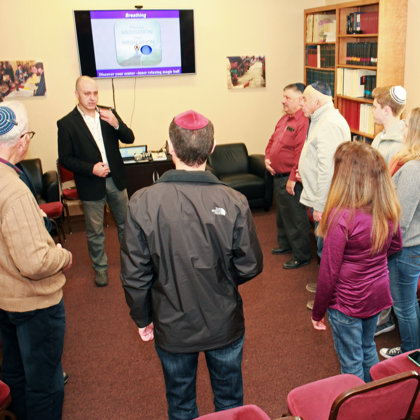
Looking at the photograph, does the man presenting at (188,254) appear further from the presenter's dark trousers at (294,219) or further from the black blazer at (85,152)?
the presenter's dark trousers at (294,219)

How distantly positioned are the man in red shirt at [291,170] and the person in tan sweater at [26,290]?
2.49 meters

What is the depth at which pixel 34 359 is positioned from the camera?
2066 mm

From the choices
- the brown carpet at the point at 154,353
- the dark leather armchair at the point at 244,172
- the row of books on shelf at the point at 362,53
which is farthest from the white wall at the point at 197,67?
the brown carpet at the point at 154,353

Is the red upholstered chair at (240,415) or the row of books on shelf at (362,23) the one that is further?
the row of books on shelf at (362,23)

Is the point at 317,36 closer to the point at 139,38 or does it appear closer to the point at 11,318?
the point at 139,38

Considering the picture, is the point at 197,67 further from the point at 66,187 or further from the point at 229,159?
the point at 66,187

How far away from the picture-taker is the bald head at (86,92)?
3715 millimetres

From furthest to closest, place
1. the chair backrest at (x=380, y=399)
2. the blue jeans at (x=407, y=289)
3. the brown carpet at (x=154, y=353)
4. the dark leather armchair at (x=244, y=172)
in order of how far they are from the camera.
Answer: the dark leather armchair at (x=244, y=172) → the brown carpet at (x=154, y=353) → the blue jeans at (x=407, y=289) → the chair backrest at (x=380, y=399)

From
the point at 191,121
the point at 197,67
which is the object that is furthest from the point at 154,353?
the point at 197,67

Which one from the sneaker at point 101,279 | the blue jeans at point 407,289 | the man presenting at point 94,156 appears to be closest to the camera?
the blue jeans at point 407,289

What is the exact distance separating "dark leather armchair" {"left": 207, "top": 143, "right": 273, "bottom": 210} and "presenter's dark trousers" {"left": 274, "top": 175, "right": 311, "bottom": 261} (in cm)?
135

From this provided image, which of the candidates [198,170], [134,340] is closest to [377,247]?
[198,170]

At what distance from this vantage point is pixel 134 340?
10.8ft

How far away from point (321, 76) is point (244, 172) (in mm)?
1559
